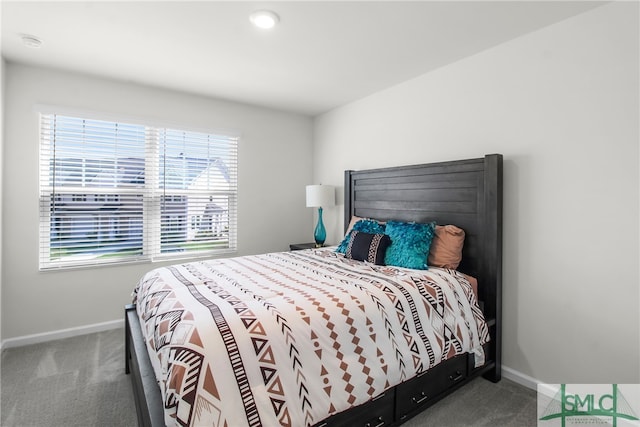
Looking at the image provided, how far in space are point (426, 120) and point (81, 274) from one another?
3.63 meters

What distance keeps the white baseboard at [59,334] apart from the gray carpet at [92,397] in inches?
4.3

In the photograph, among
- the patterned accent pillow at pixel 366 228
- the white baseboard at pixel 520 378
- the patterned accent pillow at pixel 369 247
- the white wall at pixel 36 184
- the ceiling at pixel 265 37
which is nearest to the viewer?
the ceiling at pixel 265 37

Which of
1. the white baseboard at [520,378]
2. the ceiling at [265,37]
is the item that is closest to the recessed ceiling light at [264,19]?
the ceiling at [265,37]

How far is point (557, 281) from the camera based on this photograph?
218 centimetres

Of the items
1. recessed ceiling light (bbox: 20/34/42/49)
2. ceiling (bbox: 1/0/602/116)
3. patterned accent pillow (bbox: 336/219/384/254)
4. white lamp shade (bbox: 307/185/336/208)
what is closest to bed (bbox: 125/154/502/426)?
patterned accent pillow (bbox: 336/219/384/254)

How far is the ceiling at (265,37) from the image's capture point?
202cm

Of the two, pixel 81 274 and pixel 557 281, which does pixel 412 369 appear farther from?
pixel 81 274

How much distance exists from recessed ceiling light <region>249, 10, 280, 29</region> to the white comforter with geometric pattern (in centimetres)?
171

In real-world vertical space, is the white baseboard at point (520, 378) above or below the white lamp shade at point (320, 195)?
below

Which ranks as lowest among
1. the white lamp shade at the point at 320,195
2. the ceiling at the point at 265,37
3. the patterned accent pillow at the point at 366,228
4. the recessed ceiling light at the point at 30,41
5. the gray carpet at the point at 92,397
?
the gray carpet at the point at 92,397

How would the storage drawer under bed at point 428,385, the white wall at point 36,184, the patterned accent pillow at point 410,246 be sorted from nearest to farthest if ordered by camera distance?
the storage drawer under bed at point 428,385 < the patterned accent pillow at point 410,246 < the white wall at point 36,184

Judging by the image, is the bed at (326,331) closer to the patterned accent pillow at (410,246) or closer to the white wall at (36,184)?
the patterned accent pillow at (410,246)

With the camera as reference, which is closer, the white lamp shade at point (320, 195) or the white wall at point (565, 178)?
the white wall at point (565, 178)

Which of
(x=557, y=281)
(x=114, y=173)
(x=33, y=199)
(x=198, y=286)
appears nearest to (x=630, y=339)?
(x=557, y=281)
